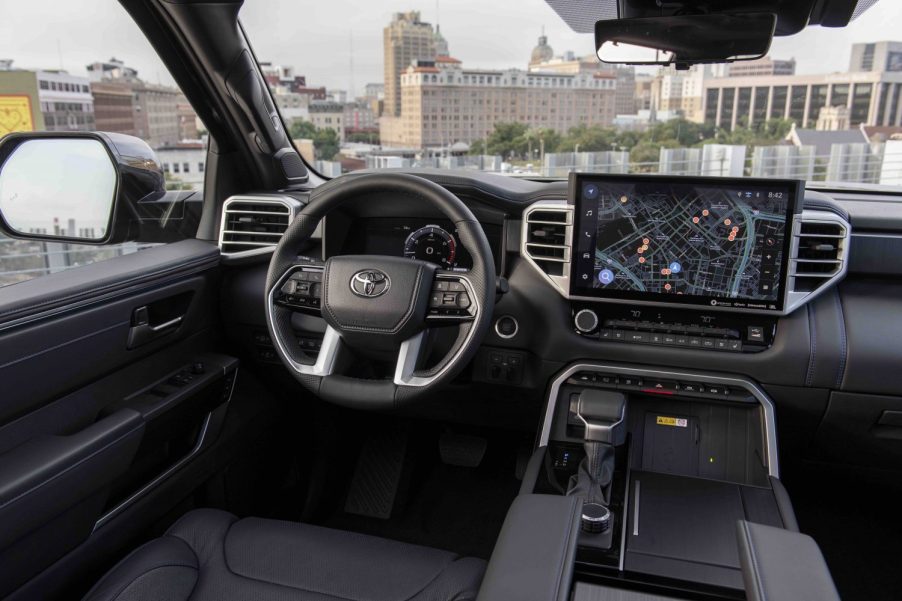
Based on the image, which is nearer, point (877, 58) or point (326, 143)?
point (877, 58)

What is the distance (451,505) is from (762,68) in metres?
2.15

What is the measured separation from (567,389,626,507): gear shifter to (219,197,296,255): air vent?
1367 mm

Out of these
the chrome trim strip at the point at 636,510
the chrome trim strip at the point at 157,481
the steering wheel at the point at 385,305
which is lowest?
the chrome trim strip at the point at 157,481

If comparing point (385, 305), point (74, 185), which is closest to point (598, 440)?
Answer: point (385, 305)

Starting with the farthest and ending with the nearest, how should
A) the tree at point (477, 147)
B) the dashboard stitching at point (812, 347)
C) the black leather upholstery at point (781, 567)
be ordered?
the tree at point (477, 147) → the dashboard stitching at point (812, 347) → the black leather upholstery at point (781, 567)

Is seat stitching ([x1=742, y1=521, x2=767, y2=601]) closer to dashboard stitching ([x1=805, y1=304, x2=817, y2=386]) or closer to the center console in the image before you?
the center console

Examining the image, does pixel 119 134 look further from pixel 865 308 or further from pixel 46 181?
pixel 865 308

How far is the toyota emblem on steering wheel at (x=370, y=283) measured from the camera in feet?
6.41

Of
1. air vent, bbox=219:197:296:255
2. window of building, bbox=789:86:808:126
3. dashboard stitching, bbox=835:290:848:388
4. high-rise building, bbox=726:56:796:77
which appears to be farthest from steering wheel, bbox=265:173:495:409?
window of building, bbox=789:86:808:126

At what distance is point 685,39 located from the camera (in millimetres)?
1987

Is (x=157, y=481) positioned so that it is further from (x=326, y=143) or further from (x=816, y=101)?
(x=816, y=101)

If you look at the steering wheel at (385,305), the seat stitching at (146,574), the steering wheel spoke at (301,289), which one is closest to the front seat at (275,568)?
the seat stitching at (146,574)

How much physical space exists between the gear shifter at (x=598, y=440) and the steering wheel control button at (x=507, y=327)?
0.37m

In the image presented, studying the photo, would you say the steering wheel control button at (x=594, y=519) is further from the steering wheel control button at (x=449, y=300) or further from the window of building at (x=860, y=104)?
the window of building at (x=860, y=104)
